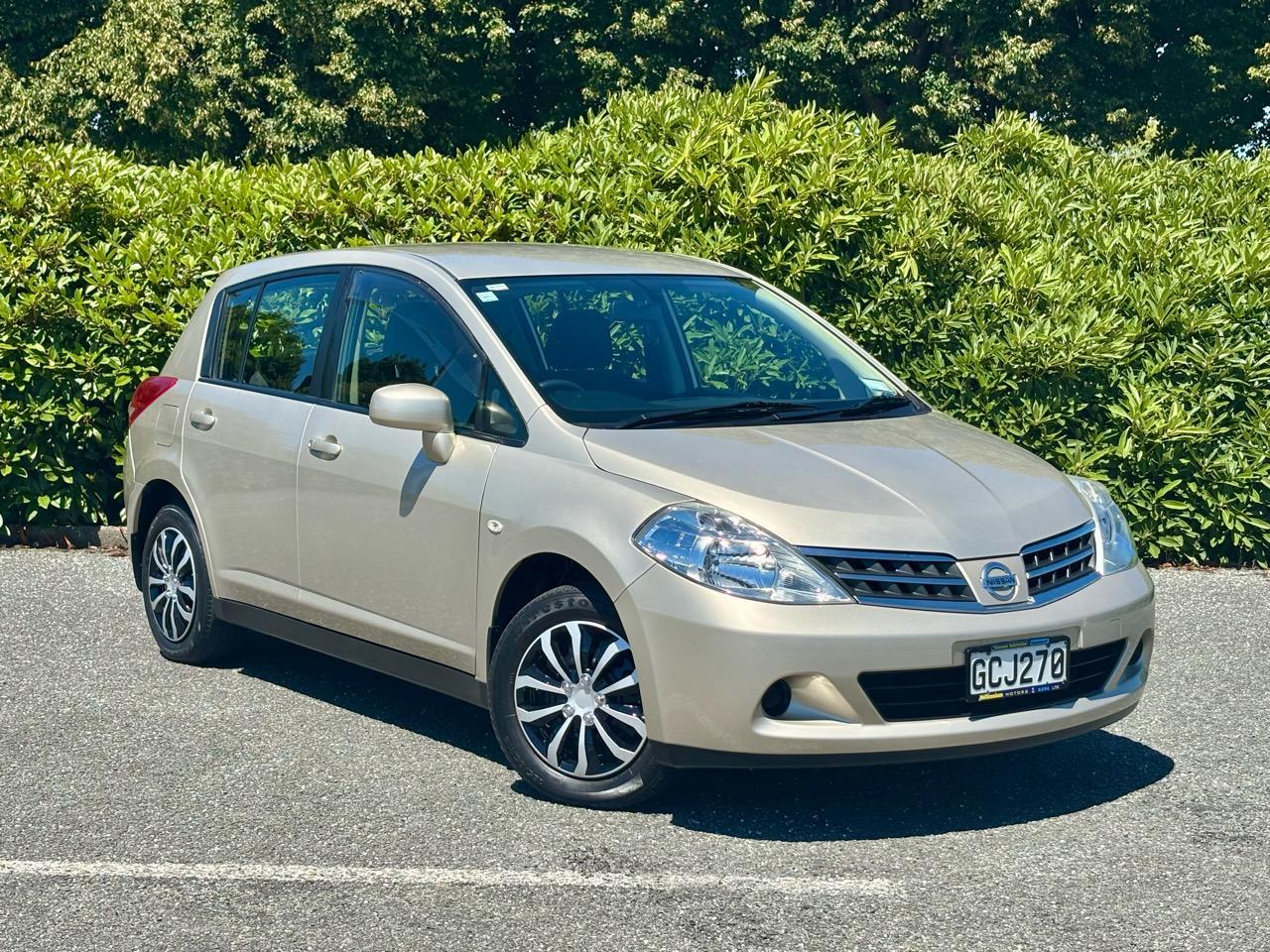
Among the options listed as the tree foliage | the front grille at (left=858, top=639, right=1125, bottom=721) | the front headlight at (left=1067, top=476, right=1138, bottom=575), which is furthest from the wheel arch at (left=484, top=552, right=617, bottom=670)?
the tree foliage

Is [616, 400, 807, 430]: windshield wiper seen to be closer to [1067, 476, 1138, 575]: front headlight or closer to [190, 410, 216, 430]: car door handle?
[1067, 476, 1138, 575]: front headlight

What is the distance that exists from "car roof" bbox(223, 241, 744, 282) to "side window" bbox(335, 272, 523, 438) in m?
0.16

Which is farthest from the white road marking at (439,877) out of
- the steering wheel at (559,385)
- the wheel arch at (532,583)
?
the steering wheel at (559,385)

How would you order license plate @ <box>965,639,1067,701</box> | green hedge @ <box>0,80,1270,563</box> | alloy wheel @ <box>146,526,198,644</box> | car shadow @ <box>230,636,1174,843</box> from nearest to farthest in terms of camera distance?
license plate @ <box>965,639,1067,701</box> < car shadow @ <box>230,636,1174,843</box> < alloy wheel @ <box>146,526,198,644</box> < green hedge @ <box>0,80,1270,563</box>

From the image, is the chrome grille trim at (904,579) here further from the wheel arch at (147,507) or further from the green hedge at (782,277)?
the green hedge at (782,277)

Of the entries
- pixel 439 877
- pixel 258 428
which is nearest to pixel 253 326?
pixel 258 428

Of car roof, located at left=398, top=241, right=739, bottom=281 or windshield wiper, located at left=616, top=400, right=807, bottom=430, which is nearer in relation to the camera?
windshield wiper, located at left=616, top=400, right=807, bottom=430

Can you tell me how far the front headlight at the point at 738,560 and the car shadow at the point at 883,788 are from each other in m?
0.67

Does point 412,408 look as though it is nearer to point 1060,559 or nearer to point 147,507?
point 1060,559

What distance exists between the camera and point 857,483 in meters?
5.14

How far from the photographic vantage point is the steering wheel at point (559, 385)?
18.5ft

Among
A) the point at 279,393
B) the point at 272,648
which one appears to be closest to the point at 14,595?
the point at 272,648

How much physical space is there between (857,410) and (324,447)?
6.29 ft

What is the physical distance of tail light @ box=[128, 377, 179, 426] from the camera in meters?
7.41
